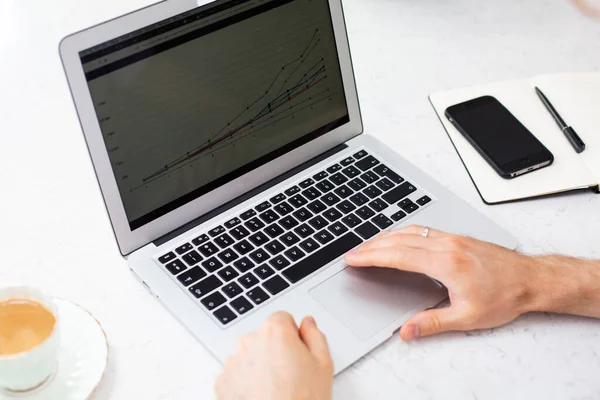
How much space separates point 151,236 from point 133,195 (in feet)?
0.20

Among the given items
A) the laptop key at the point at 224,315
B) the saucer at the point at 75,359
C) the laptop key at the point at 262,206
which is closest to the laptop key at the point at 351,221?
the laptop key at the point at 262,206

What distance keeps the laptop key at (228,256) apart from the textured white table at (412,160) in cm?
9

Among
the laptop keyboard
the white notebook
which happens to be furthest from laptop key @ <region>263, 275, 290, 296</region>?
the white notebook

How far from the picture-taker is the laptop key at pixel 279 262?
2.65 ft

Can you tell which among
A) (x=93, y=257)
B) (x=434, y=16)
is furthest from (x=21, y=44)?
(x=434, y=16)

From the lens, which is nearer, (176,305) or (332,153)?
(176,305)

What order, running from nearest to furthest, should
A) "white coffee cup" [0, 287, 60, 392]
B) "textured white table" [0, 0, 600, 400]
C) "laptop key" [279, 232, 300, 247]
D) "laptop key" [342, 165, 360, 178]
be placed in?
"white coffee cup" [0, 287, 60, 392], "textured white table" [0, 0, 600, 400], "laptop key" [279, 232, 300, 247], "laptop key" [342, 165, 360, 178]

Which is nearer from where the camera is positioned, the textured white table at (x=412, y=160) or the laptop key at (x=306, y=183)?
the textured white table at (x=412, y=160)

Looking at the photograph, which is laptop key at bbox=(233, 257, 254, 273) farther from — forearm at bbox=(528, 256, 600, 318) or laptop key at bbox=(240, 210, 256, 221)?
forearm at bbox=(528, 256, 600, 318)

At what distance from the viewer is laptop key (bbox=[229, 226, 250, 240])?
0.84 meters

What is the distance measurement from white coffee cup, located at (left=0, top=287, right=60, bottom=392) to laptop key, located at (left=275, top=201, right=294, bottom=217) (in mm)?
312

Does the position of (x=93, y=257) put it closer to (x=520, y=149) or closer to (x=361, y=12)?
(x=520, y=149)

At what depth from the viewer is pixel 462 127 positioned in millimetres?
1041

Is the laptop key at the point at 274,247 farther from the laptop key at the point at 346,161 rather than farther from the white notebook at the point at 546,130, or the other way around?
the white notebook at the point at 546,130
